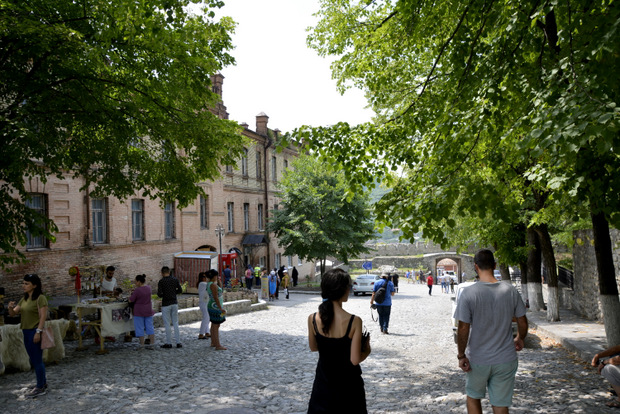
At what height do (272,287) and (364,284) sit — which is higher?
(272,287)

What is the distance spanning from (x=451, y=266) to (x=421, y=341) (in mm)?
72868

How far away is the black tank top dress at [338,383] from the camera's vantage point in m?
3.61

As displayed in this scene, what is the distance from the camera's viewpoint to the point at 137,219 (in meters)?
22.5

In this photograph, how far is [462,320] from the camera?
4.49 meters

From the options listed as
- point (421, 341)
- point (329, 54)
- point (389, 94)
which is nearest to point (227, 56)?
point (329, 54)

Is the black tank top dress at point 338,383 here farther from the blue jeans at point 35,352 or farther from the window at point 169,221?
the window at point 169,221

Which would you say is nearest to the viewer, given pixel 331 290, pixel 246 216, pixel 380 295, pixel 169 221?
pixel 331 290

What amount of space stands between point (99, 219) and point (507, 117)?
1750 cm

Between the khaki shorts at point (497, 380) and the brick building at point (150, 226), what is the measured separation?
26.9 feet

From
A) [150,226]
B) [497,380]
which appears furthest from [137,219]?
[497,380]

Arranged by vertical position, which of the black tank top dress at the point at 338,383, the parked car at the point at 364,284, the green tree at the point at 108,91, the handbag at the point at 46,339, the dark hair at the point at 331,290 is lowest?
the parked car at the point at 364,284

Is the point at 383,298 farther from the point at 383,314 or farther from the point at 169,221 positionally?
the point at 169,221

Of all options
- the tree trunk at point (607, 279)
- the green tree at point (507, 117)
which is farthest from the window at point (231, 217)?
the tree trunk at point (607, 279)

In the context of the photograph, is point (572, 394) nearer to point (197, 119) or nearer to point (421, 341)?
point (421, 341)
